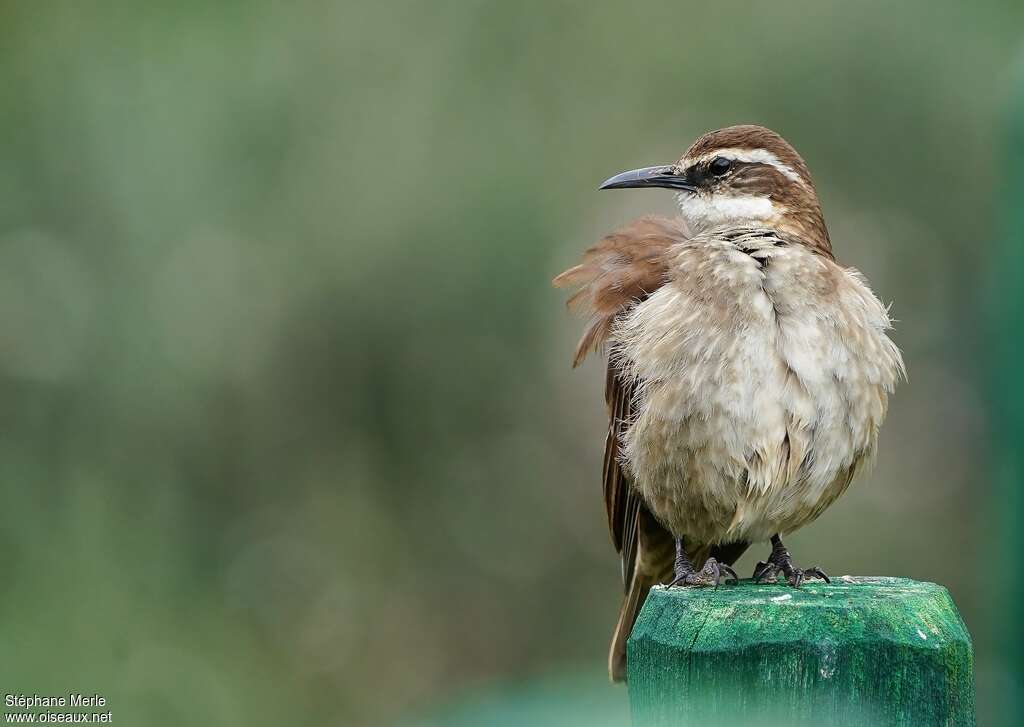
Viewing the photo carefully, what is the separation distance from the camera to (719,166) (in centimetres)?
498

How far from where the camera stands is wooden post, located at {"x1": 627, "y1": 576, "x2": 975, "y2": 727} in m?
2.67

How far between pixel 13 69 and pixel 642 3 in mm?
3618

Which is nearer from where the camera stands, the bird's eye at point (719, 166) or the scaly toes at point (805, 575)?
the scaly toes at point (805, 575)

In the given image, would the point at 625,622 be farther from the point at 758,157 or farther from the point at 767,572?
the point at 758,157

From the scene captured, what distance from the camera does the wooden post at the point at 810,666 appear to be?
2674 millimetres

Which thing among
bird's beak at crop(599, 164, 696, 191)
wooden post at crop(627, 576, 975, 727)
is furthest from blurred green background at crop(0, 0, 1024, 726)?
wooden post at crop(627, 576, 975, 727)

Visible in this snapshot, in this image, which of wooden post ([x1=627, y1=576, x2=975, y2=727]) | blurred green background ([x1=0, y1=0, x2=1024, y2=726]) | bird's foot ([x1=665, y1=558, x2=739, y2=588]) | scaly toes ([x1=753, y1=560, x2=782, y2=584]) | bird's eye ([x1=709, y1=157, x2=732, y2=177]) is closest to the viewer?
wooden post ([x1=627, y1=576, x2=975, y2=727])

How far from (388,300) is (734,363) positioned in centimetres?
343

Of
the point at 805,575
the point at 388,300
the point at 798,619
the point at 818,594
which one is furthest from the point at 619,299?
the point at 388,300

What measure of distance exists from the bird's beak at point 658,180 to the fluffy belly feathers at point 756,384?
21.5 inches

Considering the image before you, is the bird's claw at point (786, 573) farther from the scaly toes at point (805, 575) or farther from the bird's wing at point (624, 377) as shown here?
the bird's wing at point (624, 377)

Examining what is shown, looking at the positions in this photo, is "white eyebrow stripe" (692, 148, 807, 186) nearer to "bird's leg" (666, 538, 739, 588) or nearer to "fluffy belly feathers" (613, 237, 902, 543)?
"fluffy belly feathers" (613, 237, 902, 543)

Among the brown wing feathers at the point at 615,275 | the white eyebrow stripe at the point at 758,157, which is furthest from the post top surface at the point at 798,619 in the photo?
the white eyebrow stripe at the point at 758,157

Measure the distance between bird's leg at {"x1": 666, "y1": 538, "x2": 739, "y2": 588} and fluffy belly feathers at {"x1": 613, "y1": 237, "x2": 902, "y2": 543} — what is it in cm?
19
